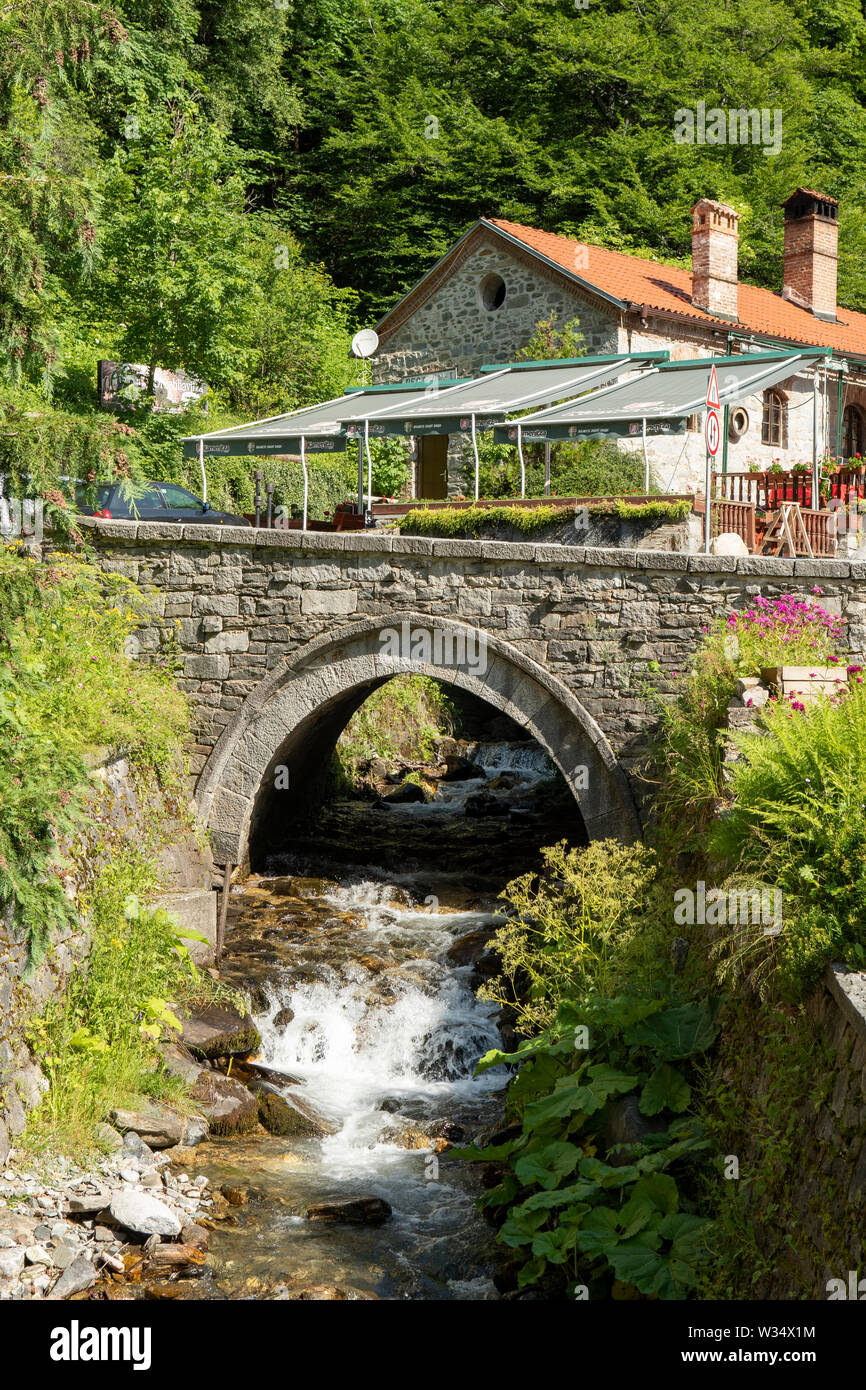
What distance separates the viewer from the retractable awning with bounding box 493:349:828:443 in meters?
14.5

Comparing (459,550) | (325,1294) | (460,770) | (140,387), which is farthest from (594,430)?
(325,1294)

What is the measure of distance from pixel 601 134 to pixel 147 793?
79.6 ft

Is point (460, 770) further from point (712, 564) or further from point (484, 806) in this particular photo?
point (712, 564)

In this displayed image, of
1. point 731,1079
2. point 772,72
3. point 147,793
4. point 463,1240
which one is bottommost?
point 463,1240

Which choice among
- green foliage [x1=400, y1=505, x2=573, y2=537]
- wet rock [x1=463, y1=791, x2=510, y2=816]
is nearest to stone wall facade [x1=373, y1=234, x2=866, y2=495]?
wet rock [x1=463, y1=791, x2=510, y2=816]

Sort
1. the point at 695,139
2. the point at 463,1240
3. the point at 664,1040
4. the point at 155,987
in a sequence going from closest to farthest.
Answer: the point at 664,1040, the point at 463,1240, the point at 155,987, the point at 695,139

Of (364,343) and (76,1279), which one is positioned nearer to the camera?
(76,1279)

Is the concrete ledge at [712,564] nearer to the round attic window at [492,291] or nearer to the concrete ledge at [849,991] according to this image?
the concrete ledge at [849,991]

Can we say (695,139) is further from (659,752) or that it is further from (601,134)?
(659,752)

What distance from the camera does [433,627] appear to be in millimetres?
11656

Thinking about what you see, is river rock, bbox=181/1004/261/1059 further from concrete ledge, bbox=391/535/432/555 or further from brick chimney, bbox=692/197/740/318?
brick chimney, bbox=692/197/740/318

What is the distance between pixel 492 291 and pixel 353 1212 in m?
18.1
